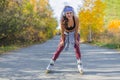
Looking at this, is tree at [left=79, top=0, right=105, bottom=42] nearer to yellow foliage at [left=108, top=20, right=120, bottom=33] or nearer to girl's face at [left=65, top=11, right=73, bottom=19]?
yellow foliage at [left=108, top=20, right=120, bottom=33]

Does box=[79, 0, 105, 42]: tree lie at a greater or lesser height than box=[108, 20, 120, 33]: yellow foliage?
greater

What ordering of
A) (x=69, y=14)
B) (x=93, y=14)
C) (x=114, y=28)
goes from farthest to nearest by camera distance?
(x=93, y=14) < (x=114, y=28) < (x=69, y=14)

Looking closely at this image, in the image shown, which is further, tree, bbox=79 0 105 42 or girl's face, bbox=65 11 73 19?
tree, bbox=79 0 105 42

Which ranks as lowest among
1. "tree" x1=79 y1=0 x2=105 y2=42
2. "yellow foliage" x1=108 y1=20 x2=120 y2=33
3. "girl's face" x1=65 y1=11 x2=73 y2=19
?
"yellow foliage" x1=108 y1=20 x2=120 y2=33

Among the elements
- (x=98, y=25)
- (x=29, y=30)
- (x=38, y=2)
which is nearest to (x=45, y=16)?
(x=38, y=2)

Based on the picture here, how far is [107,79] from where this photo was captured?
347 inches

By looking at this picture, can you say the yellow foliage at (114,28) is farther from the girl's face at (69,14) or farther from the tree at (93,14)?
the girl's face at (69,14)

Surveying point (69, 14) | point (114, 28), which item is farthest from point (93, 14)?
point (69, 14)

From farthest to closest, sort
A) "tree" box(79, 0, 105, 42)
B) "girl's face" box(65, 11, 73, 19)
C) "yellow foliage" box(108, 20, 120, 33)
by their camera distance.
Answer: "tree" box(79, 0, 105, 42)
"yellow foliage" box(108, 20, 120, 33)
"girl's face" box(65, 11, 73, 19)

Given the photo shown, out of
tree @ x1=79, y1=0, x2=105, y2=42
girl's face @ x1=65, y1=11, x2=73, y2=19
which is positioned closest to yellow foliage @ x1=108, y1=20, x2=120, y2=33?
tree @ x1=79, y1=0, x2=105, y2=42

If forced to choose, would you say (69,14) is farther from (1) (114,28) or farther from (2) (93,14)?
(2) (93,14)

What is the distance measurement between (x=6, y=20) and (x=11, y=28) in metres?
1.60

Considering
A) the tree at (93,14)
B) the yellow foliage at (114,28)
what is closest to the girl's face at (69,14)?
the yellow foliage at (114,28)

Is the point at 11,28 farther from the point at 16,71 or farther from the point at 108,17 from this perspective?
the point at 108,17
